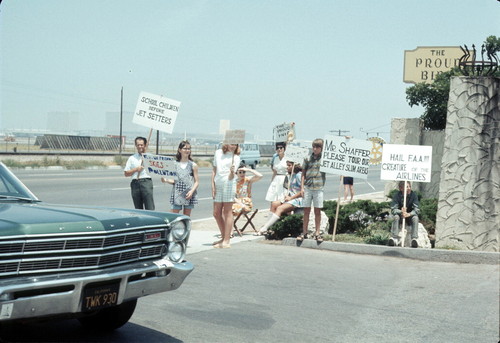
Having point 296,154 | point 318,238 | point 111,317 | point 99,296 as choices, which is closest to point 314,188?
point 318,238

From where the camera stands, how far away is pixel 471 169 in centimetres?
1203

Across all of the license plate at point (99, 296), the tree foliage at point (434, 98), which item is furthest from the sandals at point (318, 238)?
the tree foliage at point (434, 98)

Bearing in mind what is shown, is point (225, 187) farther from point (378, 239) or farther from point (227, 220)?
point (378, 239)

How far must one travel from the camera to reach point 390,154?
42.2ft

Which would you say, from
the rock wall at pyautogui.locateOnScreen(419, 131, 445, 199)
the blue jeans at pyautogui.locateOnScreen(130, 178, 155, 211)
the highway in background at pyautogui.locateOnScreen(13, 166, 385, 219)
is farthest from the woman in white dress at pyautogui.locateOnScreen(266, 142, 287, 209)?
the rock wall at pyautogui.locateOnScreen(419, 131, 445, 199)

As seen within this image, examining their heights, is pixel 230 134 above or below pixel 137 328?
above

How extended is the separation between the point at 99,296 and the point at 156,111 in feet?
29.1

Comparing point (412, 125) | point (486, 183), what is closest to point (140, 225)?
point (486, 183)

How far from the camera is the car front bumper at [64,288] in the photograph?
4648mm

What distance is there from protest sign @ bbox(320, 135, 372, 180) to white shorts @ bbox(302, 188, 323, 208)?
48 cm

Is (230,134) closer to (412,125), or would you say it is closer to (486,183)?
(486,183)

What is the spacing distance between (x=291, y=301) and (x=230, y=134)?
15.3 ft

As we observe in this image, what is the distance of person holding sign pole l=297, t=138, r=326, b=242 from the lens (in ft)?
40.9

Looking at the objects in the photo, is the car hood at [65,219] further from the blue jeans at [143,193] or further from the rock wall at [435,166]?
the rock wall at [435,166]
